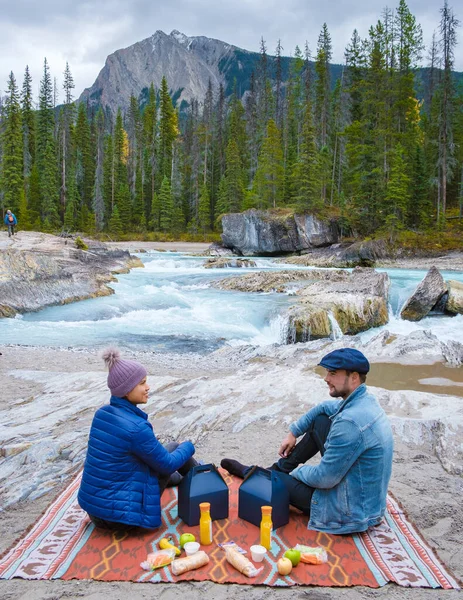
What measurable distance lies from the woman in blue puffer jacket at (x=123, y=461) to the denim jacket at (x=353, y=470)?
43.0 inches

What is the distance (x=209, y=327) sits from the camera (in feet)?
44.0

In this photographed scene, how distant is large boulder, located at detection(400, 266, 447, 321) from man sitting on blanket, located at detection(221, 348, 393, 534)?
41.6 ft

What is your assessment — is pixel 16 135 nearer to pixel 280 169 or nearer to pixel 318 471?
pixel 280 169

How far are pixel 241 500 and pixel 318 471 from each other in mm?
664

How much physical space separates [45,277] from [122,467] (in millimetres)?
14573

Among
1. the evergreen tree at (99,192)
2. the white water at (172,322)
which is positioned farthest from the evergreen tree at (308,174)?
the evergreen tree at (99,192)

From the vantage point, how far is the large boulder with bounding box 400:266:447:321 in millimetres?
14711

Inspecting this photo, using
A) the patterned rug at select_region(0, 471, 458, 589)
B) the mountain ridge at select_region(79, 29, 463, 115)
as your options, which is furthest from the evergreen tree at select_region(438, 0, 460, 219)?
the mountain ridge at select_region(79, 29, 463, 115)

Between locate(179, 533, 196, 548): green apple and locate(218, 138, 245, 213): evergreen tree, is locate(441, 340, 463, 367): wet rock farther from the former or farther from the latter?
locate(218, 138, 245, 213): evergreen tree

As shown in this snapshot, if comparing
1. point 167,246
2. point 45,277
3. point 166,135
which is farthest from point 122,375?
point 166,135

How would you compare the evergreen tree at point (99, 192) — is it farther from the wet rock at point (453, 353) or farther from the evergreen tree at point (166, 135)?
the wet rock at point (453, 353)

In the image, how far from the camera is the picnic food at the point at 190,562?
274 centimetres

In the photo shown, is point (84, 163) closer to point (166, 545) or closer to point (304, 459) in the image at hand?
point (304, 459)

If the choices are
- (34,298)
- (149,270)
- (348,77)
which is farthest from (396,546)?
(348,77)
